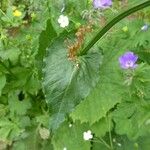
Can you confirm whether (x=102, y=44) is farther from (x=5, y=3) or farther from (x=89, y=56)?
(x=5, y=3)

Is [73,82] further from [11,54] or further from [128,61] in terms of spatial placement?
[11,54]

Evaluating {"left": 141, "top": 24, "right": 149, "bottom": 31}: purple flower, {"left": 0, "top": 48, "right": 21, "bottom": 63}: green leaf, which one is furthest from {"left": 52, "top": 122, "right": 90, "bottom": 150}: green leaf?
{"left": 141, "top": 24, "right": 149, "bottom": 31}: purple flower

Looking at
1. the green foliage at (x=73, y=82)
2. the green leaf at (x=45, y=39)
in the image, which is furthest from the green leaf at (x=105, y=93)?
the green leaf at (x=45, y=39)

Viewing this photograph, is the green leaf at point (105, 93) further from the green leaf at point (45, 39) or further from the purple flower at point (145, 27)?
the green leaf at point (45, 39)

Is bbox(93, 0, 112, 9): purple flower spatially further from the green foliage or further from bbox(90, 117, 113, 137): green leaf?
bbox(90, 117, 113, 137): green leaf

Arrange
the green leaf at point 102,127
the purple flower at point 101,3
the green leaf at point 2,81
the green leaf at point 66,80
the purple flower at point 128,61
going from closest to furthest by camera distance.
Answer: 1. the green leaf at point 66,80
2. the purple flower at point 128,61
3. the purple flower at point 101,3
4. the green leaf at point 102,127
5. the green leaf at point 2,81

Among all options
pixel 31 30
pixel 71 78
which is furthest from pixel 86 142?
pixel 71 78
